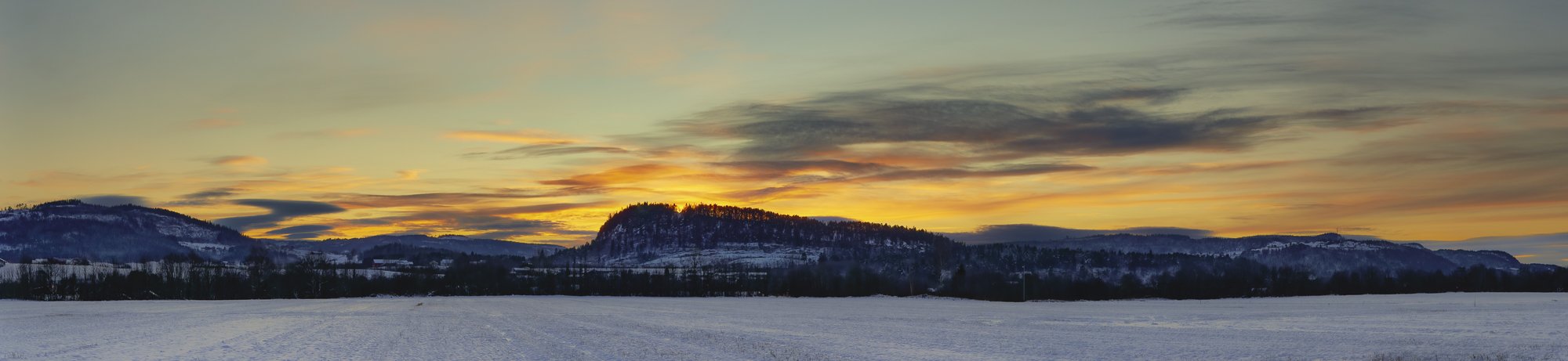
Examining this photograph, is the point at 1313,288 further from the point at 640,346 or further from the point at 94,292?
the point at 94,292

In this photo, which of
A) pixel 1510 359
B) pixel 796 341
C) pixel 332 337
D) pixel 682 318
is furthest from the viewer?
pixel 682 318

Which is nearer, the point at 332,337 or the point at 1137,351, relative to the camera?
the point at 1137,351

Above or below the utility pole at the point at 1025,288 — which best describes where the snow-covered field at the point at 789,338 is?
above

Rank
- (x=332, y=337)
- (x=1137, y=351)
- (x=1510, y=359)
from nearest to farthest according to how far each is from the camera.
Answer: (x=1510, y=359), (x=1137, y=351), (x=332, y=337)

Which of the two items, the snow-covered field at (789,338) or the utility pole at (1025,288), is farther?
the utility pole at (1025,288)

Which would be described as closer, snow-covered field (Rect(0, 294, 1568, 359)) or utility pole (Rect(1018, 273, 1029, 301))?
snow-covered field (Rect(0, 294, 1568, 359))

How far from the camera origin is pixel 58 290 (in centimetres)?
18762

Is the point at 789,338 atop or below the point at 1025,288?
atop

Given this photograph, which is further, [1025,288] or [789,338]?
Answer: [1025,288]

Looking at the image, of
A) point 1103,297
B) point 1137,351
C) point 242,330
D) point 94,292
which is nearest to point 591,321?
point 242,330

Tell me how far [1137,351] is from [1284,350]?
5384 mm

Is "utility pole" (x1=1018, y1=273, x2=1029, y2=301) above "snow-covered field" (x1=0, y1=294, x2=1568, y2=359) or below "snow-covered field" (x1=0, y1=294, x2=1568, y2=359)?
below

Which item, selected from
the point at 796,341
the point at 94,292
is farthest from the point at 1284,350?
the point at 94,292

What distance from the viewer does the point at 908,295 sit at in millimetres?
189750
